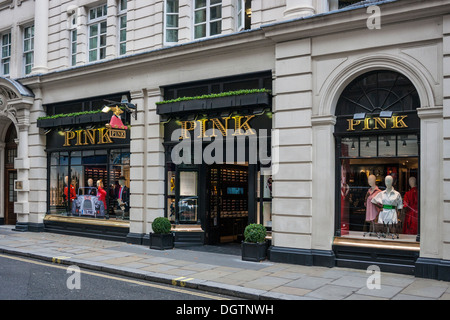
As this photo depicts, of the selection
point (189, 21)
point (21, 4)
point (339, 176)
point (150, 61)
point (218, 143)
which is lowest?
point (339, 176)

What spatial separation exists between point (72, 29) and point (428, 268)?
1516 centimetres

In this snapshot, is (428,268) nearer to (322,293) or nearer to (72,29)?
(322,293)

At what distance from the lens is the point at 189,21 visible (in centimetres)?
1423

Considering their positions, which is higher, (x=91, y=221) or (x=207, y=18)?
(x=207, y=18)

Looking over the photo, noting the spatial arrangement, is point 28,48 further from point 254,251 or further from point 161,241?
point 254,251

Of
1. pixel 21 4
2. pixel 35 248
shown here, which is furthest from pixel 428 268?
pixel 21 4

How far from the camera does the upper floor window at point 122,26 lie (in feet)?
52.0

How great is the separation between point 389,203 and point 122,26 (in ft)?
36.7

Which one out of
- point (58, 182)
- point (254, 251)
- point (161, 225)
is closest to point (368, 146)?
point (254, 251)

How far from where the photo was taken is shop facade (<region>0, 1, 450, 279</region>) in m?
9.92

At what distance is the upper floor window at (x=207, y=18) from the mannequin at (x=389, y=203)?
→ 22.7ft

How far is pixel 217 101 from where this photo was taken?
1275 cm

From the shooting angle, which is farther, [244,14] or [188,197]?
[188,197]

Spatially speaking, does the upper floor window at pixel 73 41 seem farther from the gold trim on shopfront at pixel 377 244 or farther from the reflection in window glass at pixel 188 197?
the gold trim on shopfront at pixel 377 244
